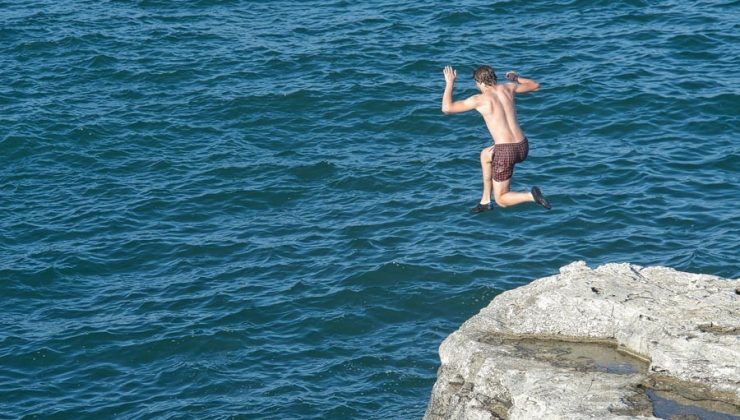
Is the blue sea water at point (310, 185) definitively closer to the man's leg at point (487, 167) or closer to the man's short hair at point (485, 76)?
the man's leg at point (487, 167)

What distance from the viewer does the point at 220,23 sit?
38.7 m

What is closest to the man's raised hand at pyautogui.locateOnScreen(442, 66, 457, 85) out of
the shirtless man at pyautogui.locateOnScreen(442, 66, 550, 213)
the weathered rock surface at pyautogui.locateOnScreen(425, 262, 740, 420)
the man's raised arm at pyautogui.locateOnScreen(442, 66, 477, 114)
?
the man's raised arm at pyautogui.locateOnScreen(442, 66, 477, 114)

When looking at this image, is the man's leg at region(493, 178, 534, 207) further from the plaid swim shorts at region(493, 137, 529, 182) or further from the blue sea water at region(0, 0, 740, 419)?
the blue sea water at region(0, 0, 740, 419)

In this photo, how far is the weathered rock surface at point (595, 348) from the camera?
14883mm

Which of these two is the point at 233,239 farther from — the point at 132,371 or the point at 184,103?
the point at 184,103

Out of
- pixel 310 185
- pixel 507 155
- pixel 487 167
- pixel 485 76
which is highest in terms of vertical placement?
pixel 485 76

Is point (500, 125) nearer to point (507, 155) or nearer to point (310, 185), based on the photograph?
point (507, 155)

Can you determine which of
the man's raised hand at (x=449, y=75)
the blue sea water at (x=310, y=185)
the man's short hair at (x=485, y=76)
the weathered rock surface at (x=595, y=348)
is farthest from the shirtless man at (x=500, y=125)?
the blue sea water at (x=310, y=185)

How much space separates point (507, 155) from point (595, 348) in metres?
3.82

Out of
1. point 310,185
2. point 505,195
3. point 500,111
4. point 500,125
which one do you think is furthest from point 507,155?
point 310,185

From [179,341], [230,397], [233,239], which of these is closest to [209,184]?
[233,239]

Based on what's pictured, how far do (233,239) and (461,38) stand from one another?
12681 mm

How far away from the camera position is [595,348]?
16.5m

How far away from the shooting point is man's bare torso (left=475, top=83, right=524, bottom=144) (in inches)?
730
